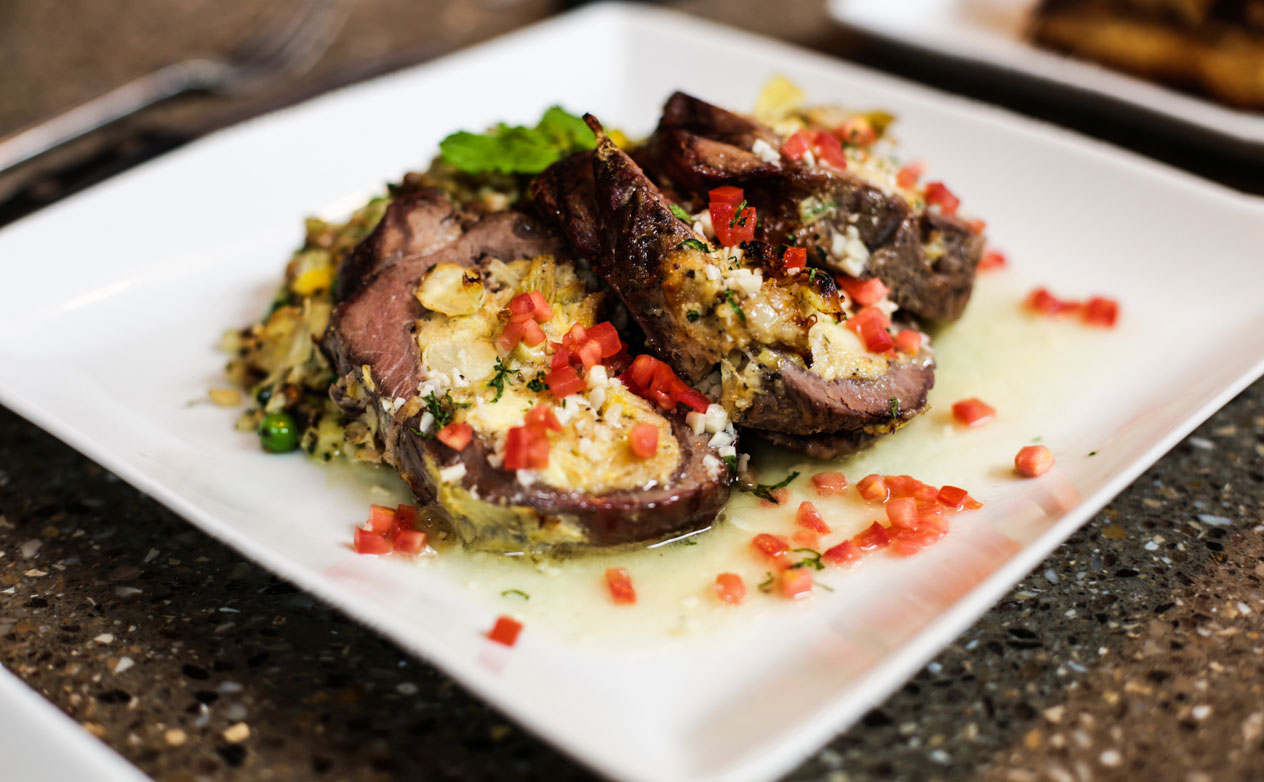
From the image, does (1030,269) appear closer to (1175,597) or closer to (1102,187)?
(1102,187)

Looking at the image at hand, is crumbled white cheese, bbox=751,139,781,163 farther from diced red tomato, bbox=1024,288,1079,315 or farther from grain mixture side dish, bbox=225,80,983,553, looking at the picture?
diced red tomato, bbox=1024,288,1079,315

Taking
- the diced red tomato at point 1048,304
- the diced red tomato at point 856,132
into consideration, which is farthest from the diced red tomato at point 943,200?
the diced red tomato at point 1048,304

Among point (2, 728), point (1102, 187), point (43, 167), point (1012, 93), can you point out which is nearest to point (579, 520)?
point (2, 728)

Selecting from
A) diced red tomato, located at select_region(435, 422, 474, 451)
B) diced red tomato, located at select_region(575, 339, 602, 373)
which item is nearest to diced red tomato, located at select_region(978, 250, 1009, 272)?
diced red tomato, located at select_region(575, 339, 602, 373)

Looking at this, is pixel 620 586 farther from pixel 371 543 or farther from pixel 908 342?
pixel 908 342

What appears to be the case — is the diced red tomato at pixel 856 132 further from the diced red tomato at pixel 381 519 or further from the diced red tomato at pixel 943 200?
the diced red tomato at pixel 381 519

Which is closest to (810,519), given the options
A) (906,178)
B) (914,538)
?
(914,538)

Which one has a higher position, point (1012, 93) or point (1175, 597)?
point (1012, 93)
